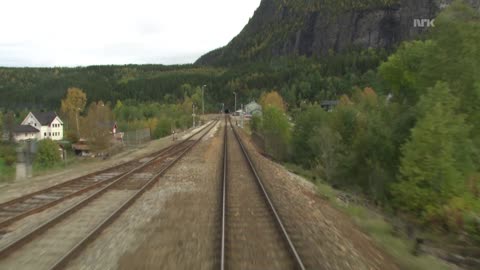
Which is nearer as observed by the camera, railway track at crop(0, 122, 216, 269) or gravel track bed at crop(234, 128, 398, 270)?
railway track at crop(0, 122, 216, 269)

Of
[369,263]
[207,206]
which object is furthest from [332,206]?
[369,263]

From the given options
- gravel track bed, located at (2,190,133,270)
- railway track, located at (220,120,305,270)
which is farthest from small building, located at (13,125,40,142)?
gravel track bed, located at (2,190,133,270)

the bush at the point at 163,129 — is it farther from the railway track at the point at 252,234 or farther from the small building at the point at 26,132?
the small building at the point at 26,132

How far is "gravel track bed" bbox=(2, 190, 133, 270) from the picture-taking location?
8.64 m

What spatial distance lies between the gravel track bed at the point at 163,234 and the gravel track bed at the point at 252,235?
1.36ft

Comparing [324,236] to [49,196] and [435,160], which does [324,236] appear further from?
[435,160]

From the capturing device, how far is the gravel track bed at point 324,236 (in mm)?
9094

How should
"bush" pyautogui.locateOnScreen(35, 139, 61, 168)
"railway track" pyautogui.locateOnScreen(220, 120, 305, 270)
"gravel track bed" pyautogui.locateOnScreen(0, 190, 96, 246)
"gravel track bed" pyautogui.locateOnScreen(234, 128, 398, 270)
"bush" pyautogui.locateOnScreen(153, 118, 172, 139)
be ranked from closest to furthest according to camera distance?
"railway track" pyautogui.locateOnScreen(220, 120, 305, 270) → "gravel track bed" pyautogui.locateOnScreen(234, 128, 398, 270) → "gravel track bed" pyautogui.locateOnScreen(0, 190, 96, 246) → "bush" pyautogui.locateOnScreen(35, 139, 61, 168) → "bush" pyautogui.locateOnScreen(153, 118, 172, 139)

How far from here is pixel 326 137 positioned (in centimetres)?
4003

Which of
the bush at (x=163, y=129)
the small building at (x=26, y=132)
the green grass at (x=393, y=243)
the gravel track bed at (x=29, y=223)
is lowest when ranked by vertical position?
the small building at (x=26, y=132)

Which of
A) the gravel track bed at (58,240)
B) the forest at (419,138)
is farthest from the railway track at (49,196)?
the forest at (419,138)

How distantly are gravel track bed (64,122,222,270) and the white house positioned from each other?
11360 cm

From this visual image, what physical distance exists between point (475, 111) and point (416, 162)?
8.96m

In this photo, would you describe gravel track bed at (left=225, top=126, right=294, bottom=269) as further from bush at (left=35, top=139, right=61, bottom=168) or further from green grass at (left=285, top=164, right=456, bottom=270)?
bush at (left=35, top=139, right=61, bottom=168)
